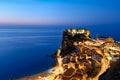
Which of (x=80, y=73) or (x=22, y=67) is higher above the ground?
(x=80, y=73)

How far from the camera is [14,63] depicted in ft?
281

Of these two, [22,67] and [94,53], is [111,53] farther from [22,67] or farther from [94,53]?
[22,67]

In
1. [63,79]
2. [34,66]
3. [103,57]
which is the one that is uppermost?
[103,57]

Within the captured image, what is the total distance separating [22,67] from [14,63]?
19.4ft

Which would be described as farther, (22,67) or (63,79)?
(22,67)

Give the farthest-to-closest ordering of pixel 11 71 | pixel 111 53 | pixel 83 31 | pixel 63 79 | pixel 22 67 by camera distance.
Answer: pixel 22 67, pixel 11 71, pixel 83 31, pixel 111 53, pixel 63 79

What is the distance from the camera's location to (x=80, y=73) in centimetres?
2545

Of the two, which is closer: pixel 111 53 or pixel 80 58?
pixel 80 58

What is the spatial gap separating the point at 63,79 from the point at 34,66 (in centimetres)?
5944

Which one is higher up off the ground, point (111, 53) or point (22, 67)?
point (111, 53)

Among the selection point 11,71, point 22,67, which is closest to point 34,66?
A: point 22,67

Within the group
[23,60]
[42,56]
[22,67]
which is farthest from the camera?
[42,56]

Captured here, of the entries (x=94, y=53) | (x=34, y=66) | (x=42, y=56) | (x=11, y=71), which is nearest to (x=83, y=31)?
(x=94, y=53)

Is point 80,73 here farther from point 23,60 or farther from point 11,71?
point 23,60
